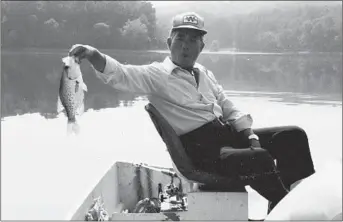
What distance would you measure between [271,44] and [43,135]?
458 centimetres

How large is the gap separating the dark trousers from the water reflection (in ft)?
26.4

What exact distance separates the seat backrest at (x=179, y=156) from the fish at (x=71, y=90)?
1.14 ft

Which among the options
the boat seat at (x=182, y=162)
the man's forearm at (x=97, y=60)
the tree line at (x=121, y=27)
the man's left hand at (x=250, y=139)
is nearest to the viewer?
the man's forearm at (x=97, y=60)

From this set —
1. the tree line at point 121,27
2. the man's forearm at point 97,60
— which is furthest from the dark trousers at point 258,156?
the tree line at point 121,27

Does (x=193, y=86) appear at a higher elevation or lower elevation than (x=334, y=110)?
lower

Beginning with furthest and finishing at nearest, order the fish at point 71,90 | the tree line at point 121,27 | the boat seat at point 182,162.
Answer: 1. the tree line at point 121,27
2. the boat seat at point 182,162
3. the fish at point 71,90

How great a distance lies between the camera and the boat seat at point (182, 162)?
2.24 m

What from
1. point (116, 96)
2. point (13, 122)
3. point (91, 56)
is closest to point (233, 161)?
point (91, 56)

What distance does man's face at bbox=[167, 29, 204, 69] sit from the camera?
7.77 feet

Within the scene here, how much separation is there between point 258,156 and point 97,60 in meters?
0.78

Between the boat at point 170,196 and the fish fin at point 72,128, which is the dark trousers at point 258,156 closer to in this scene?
the boat at point 170,196

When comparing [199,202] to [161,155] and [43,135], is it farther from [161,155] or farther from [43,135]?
[43,135]

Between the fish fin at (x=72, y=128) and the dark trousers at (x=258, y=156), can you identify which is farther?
the dark trousers at (x=258, y=156)

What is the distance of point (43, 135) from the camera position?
369 inches
